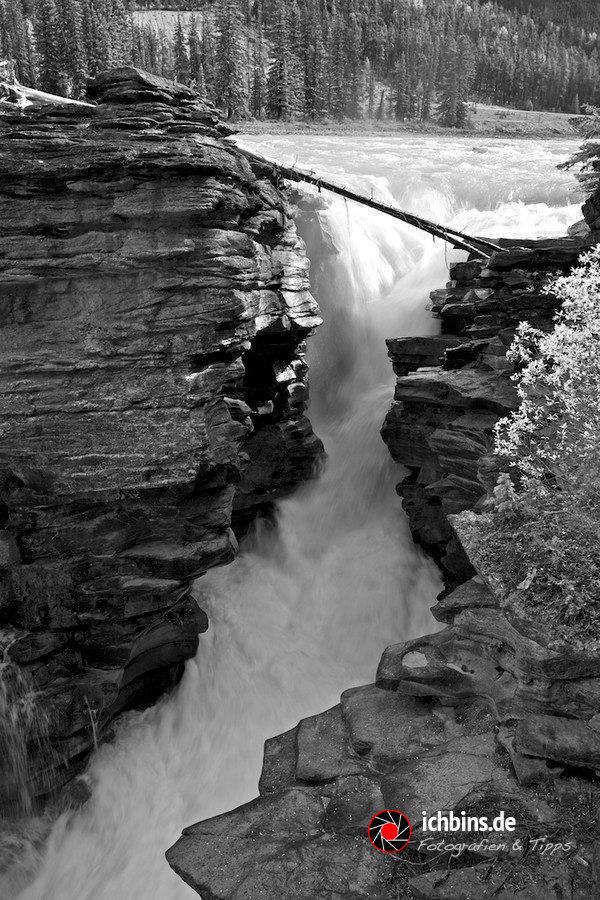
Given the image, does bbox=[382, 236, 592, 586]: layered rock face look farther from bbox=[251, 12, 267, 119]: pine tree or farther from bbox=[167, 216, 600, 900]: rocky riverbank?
bbox=[251, 12, 267, 119]: pine tree

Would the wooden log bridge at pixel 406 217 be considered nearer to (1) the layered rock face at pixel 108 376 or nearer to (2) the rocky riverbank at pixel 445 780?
(1) the layered rock face at pixel 108 376

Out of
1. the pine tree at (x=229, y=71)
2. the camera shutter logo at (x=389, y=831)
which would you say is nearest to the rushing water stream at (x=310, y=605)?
the camera shutter logo at (x=389, y=831)

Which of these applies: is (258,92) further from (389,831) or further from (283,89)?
(389,831)

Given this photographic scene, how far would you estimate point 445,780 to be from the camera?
24.1 ft

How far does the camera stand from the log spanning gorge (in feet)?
24.0

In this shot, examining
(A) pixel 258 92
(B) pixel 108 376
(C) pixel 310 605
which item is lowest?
(C) pixel 310 605

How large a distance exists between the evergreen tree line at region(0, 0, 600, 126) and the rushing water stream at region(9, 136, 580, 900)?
3198 cm

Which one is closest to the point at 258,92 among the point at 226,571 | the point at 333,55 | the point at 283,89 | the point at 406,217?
the point at 283,89

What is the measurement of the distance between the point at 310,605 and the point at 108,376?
7344mm

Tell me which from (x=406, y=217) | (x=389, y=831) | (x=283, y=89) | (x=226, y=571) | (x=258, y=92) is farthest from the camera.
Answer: (x=258, y=92)

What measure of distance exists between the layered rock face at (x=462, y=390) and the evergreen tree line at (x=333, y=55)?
37.9m

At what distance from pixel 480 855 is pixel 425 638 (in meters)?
3.57

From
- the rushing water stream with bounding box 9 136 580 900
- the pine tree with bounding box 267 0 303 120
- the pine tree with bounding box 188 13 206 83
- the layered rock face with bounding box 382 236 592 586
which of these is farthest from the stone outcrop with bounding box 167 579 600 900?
the pine tree with bounding box 188 13 206 83

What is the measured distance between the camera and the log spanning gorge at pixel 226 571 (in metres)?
7.33
